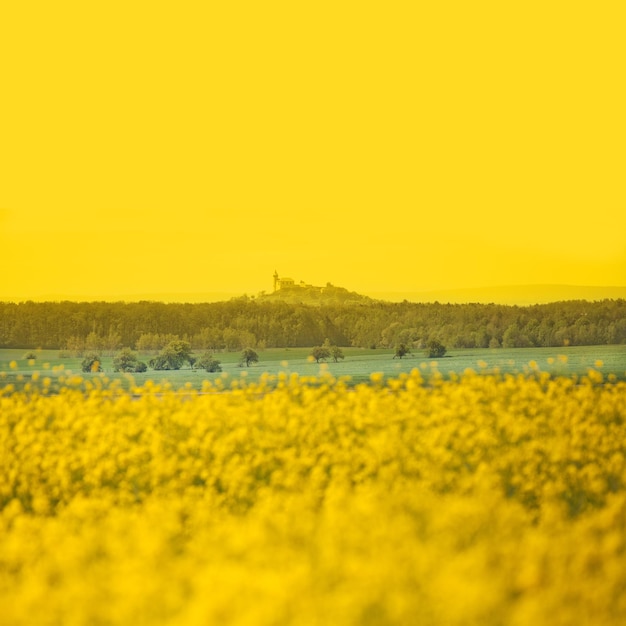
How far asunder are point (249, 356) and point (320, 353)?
1075 millimetres

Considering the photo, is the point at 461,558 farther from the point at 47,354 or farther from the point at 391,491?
the point at 47,354

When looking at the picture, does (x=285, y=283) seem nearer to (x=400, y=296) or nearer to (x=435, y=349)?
(x=400, y=296)

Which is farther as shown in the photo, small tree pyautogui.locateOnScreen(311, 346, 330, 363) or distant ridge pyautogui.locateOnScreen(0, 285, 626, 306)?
distant ridge pyautogui.locateOnScreen(0, 285, 626, 306)

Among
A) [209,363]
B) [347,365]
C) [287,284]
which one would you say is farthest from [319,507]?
[287,284]

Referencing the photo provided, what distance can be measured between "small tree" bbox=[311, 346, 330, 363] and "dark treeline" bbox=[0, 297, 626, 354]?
0.14 meters

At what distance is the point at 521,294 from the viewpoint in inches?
643

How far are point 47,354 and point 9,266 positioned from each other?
1.74 m

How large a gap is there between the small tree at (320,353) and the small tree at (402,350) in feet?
3.50

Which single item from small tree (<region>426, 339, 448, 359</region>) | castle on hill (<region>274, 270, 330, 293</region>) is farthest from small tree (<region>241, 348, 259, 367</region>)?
small tree (<region>426, 339, 448, 359</region>)

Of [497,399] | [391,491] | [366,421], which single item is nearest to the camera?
[391,491]

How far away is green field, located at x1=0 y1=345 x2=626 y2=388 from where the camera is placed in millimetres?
14656

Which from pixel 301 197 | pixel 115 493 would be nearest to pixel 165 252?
pixel 301 197

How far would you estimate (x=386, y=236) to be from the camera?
626 inches

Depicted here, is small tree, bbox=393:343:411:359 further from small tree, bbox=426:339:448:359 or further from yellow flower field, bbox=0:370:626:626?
yellow flower field, bbox=0:370:626:626
